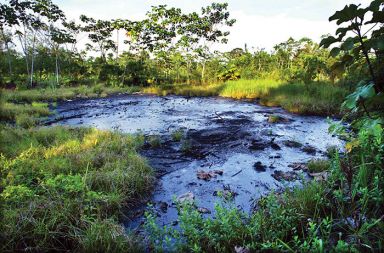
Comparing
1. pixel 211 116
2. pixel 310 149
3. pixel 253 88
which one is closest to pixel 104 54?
pixel 253 88

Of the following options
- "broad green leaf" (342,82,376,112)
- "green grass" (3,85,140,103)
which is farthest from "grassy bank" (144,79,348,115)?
"broad green leaf" (342,82,376,112)

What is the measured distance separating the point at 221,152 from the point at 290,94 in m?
6.81

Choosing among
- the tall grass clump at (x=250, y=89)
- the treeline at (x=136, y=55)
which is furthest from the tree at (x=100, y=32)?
the tall grass clump at (x=250, y=89)

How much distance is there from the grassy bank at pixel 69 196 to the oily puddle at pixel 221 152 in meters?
0.33

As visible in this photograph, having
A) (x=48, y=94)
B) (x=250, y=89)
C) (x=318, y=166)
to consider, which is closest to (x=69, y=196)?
(x=318, y=166)

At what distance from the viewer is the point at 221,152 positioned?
175 inches

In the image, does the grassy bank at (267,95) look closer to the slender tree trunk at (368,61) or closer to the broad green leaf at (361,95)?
the slender tree trunk at (368,61)

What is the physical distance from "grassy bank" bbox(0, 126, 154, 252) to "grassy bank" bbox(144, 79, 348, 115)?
20.8 feet

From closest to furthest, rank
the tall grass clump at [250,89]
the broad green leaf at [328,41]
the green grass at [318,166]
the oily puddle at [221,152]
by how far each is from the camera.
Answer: the broad green leaf at [328,41] < the oily puddle at [221,152] < the green grass at [318,166] < the tall grass clump at [250,89]

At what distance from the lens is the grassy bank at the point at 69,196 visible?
1.93 m

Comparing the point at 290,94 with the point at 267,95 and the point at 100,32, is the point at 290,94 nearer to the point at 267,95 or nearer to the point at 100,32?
the point at 267,95

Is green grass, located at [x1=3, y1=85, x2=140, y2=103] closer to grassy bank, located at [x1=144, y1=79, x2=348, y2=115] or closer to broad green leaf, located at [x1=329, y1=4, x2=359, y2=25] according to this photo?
grassy bank, located at [x1=144, y1=79, x2=348, y2=115]

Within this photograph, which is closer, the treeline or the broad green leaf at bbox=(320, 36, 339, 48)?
the broad green leaf at bbox=(320, 36, 339, 48)

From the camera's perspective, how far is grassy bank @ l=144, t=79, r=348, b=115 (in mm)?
8008
